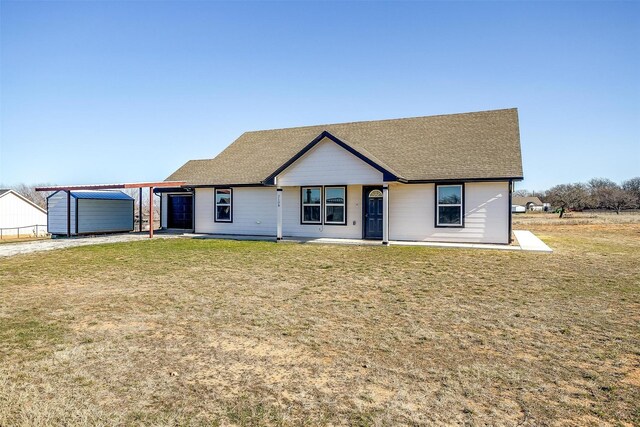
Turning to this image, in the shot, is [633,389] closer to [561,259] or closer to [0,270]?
[561,259]

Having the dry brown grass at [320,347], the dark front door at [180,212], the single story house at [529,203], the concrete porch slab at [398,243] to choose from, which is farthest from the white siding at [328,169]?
the single story house at [529,203]

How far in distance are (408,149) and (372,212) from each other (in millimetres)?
3729

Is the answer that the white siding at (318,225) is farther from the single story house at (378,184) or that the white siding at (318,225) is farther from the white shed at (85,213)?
the white shed at (85,213)

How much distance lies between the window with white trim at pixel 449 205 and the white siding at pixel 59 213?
65.3ft

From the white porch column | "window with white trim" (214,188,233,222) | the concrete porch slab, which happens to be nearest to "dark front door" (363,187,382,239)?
the concrete porch slab

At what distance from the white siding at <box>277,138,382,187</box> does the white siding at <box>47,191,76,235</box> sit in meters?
13.2

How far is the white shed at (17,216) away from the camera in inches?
1534

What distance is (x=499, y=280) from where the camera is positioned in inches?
364

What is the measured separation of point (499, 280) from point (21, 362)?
911 cm

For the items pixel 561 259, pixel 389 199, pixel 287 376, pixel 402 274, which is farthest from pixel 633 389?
pixel 389 199

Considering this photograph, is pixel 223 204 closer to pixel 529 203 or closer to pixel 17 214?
pixel 17 214

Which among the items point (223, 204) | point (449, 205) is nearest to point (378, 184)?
point (449, 205)

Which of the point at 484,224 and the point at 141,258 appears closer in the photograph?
the point at 141,258

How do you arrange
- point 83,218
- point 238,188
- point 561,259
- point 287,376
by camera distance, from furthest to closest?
point 83,218
point 238,188
point 561,259
point 287,376
